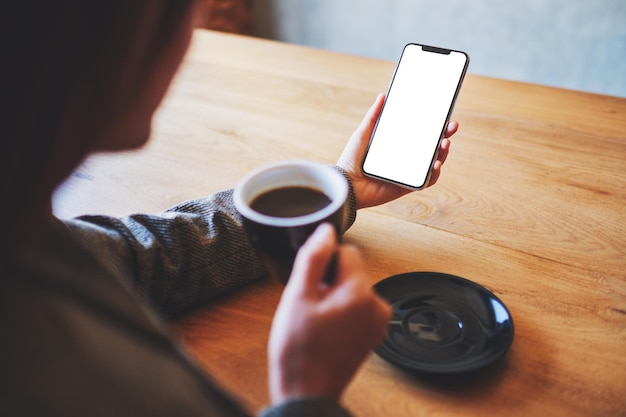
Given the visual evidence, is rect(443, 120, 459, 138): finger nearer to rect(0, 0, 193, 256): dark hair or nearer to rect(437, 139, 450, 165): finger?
rect(437, 139, 450, 165): finger

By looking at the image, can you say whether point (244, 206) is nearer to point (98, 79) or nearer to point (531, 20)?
point (98, 79)

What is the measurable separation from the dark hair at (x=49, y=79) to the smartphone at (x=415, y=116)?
1.56 ft

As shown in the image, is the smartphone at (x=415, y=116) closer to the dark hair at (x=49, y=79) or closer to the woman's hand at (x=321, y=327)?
the woman's hand at (x=321, y=327)

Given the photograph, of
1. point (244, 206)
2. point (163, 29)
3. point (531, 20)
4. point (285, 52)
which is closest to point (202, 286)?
point (244, 206)

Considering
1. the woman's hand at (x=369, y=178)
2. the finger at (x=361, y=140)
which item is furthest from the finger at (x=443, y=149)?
the finger at (x=361, y=140)

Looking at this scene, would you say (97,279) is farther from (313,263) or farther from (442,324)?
(442,324)

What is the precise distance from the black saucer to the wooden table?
21 millimetres

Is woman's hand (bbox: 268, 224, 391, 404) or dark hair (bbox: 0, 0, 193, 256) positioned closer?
dark hair (bbox: 0, 0, 193, 256)

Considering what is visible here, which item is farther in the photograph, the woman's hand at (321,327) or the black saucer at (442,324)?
the black saucer at (442,324)

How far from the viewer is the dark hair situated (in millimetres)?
372

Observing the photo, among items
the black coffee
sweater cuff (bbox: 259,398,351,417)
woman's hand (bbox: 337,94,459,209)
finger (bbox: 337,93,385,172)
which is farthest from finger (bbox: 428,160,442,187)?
sweater cuff (bbox: 259,398,351,417)

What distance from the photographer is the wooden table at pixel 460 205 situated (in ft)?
1.96

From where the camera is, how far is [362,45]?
2.74m

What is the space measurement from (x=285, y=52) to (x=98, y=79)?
1043mm
